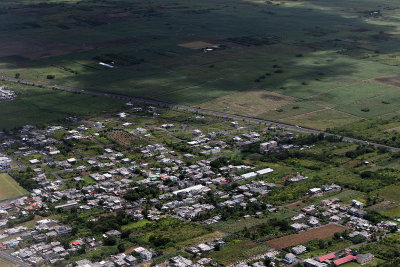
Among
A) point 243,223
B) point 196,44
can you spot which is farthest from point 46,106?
point 196,44

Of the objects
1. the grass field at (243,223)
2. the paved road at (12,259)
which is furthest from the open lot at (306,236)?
the paved road at (12,259)

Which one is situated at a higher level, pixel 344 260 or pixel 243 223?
pixel 344 260

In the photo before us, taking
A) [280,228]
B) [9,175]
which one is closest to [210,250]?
[280,228]

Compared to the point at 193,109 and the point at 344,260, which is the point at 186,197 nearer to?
the point at 344,260

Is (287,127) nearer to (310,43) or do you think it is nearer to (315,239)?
(315,239)

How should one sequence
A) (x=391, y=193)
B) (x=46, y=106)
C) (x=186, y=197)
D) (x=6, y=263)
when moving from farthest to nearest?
(x=46, y=106) < (x=391, y=193) < (x=186, y=197) < (x=6, y=263)

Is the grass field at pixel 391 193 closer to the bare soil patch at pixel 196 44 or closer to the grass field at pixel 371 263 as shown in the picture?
the grass field at pixel 371 263

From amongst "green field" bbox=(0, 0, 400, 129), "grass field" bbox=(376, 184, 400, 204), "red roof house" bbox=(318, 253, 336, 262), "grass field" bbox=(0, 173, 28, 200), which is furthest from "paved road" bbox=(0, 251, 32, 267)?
"green field" bbox=(0, 0, 400, 129)
